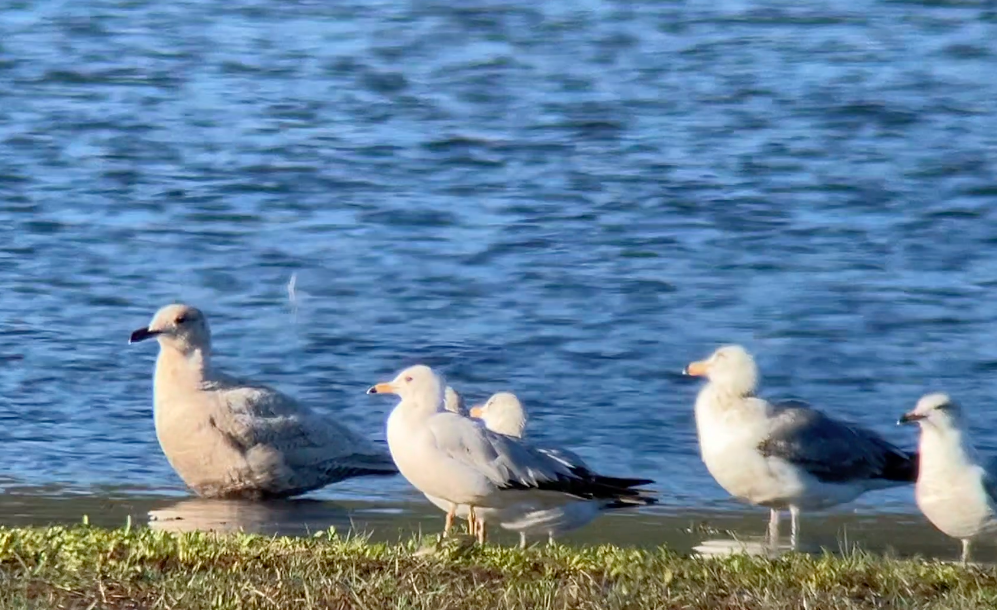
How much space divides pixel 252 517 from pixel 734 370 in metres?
2.28

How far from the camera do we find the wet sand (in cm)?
845

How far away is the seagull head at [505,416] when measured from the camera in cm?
914

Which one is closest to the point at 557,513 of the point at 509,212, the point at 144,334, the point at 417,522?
the point at 417,522

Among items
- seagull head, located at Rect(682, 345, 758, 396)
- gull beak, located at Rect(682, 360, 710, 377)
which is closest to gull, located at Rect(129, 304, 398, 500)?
gull beak, located at Rect(682, 360, 710, 377)

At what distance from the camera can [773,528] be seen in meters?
8.95

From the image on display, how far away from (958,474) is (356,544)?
8.89 ft

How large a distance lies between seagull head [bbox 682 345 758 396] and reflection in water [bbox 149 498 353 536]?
1.80m

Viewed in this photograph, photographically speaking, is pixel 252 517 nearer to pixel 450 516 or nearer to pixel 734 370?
pixel 450 516

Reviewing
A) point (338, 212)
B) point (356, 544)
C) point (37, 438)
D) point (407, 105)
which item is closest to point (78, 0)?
point (407, 105)

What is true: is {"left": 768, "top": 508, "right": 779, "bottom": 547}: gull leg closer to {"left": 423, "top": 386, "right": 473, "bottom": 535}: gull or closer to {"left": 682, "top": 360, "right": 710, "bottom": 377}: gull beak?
{"left": 682, "top": 360, "right": 710, "bottom": 377}: gull beak

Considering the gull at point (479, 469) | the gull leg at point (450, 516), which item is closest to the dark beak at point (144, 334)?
the gull at point (479, 469)

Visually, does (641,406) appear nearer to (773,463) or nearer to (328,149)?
(773,463)

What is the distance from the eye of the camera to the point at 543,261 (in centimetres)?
1456

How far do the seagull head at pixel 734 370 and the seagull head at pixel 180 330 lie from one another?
2.51 meters
